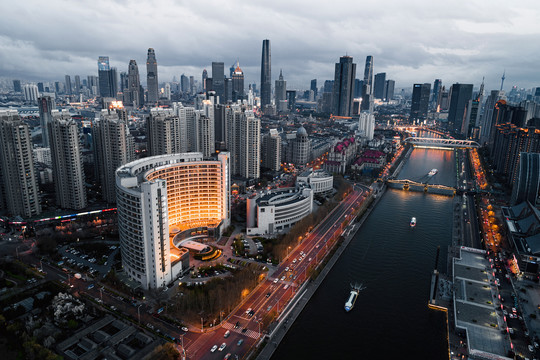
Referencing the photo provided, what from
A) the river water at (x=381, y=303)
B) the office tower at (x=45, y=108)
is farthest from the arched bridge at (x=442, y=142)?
the office tower at (x=45, y=108)

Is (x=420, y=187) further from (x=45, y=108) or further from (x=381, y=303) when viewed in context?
(x=45, y=108)

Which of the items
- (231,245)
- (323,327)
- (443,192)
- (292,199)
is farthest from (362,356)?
(443,192)

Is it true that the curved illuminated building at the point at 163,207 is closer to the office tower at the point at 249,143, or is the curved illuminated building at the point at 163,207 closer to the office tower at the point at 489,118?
the office tower at the point at 249,143

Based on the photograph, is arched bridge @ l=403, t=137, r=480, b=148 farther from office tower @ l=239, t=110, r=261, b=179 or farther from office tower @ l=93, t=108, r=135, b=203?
office tower @ l=93, t=108, r=135, b=203

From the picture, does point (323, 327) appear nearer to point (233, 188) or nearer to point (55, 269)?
point (55, 269)

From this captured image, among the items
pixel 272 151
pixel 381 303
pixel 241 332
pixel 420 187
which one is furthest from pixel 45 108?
pixel 420 187

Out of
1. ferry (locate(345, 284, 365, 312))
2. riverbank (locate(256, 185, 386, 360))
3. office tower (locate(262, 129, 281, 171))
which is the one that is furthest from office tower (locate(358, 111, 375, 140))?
ferry (locate(345, 284, 365, 312))
